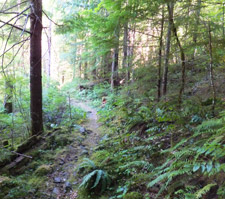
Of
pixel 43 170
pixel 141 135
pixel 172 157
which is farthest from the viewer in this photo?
pixel 141 135

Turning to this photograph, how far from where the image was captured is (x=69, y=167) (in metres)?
5.34

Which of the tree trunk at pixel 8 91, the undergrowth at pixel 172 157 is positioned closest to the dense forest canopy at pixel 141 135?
the undergrowth at pixel 172 157

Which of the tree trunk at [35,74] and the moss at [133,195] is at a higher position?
the tree trunk at [35,74]

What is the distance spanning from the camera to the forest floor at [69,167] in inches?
167

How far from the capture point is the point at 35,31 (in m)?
6.70

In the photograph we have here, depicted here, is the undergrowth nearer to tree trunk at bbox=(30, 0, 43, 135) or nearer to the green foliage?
the green foliage

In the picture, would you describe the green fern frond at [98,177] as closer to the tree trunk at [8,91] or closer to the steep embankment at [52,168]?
the steep embankment at [52,168]

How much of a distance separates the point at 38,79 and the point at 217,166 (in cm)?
682

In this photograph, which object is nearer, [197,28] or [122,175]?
[122,175]

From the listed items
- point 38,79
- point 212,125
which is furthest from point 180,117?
point 38,79

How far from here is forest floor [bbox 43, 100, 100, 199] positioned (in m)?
4.24

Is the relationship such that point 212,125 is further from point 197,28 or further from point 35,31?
point 35,31

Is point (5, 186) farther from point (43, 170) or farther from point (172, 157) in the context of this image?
point (172, 157)

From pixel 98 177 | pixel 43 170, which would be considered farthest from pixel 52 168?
pixel 98 177
